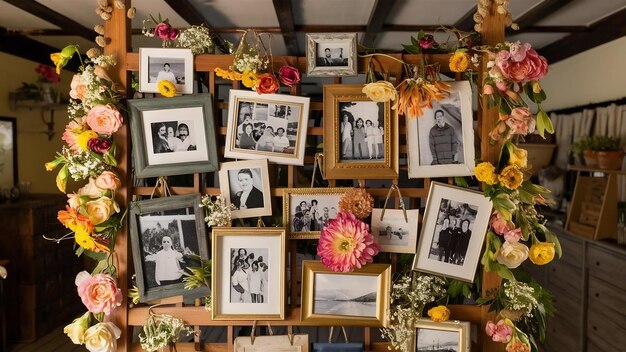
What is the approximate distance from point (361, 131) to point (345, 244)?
0.37 meters

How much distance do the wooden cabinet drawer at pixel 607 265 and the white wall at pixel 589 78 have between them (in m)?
1.20

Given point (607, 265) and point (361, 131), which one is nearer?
point (361, 131)

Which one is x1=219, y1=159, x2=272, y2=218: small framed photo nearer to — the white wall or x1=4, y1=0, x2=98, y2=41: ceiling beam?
x1=4, y1=0, x2=98, y2=41: ceiling beam

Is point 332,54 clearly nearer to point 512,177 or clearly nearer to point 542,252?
point 512,177

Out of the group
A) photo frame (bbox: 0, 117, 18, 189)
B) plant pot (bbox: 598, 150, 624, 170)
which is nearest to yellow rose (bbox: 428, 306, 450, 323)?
plant pot (bbox: 598, 150, 624, 170)

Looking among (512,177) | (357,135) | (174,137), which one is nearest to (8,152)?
(174,137)

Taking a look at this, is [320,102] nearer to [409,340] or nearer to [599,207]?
[409,340]

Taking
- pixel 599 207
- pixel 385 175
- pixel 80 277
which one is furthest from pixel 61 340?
pixel 599 207

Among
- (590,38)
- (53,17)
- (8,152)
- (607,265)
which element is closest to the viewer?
(607,265)

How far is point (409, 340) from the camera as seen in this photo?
1.50 meters

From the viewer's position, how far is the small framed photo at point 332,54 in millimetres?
1497

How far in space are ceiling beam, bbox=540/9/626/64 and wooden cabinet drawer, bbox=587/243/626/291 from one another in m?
1.56

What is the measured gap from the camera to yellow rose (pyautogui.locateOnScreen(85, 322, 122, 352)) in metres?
1.45

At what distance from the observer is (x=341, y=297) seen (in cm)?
152
